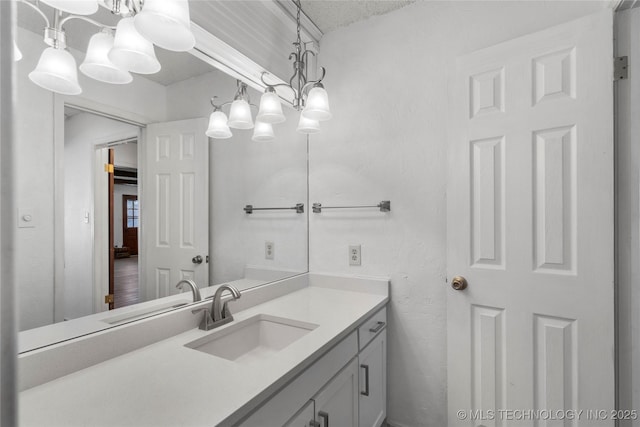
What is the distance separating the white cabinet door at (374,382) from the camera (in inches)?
55.7

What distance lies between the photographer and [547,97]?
132cm

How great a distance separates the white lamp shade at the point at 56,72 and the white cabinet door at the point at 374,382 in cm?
148

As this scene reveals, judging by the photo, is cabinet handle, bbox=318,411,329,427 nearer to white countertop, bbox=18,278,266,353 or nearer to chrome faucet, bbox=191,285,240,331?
chrome faucet, bbox=191,285,240,331

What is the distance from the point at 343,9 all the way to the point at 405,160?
3.16 ft

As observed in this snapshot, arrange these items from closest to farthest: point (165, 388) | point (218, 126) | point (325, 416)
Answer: point (165, 388) → point (325, 416) → point (218, 126)

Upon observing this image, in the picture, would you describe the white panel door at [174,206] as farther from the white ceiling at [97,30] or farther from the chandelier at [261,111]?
the white ceiling at [97,30]

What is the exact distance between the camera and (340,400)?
3.99ft

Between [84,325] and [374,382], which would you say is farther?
[374,382]

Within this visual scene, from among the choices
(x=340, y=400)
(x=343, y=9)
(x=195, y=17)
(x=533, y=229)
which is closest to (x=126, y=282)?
(x=340, y=400)

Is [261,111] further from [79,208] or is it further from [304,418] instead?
[304,418]

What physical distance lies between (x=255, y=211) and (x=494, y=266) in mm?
1276

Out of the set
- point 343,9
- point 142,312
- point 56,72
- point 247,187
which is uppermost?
point 343,9

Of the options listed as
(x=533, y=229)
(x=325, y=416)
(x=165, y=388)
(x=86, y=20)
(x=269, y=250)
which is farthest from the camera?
(x=269, y=250)

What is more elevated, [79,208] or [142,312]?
[79,208]
